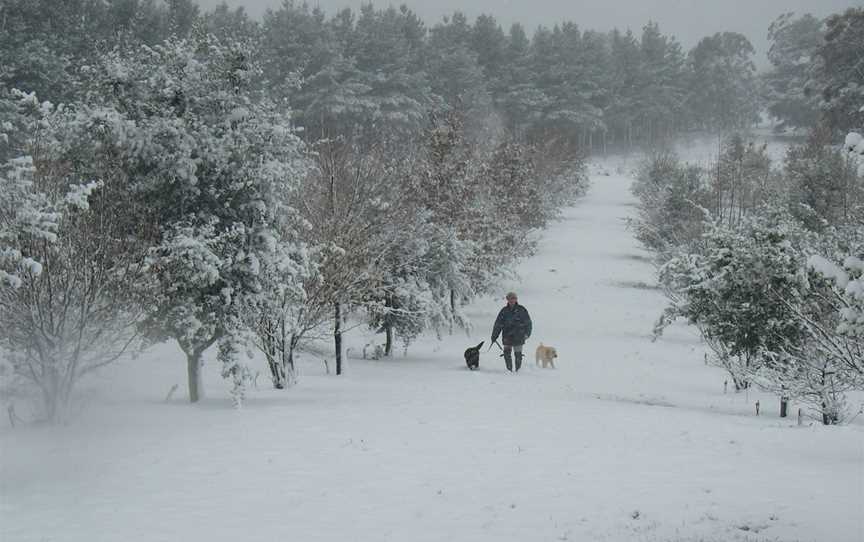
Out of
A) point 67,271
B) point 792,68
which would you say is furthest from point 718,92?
point 67,271

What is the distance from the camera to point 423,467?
32.4ft

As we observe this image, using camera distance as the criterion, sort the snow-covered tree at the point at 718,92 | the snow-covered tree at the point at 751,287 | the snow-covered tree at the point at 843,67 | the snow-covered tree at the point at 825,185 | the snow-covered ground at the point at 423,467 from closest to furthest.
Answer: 1. the snow-covered ground at the point at 423,467
2. the snow-covered tree at the point at 751,287
3. the snow-covered tree at the point at 825,185
4. the snow-covered tree at the point at 843,67
5. the snow-covered tree at the point at 718,92

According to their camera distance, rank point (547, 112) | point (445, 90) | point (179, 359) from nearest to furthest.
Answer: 1. point (179, 359)
2. point (445, 90)
3. point (547, 112)

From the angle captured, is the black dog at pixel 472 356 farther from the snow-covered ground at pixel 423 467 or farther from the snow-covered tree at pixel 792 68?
the snow-covered tree at pixel 792 68

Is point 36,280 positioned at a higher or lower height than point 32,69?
lower

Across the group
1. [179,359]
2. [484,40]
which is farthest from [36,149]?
[484,40]

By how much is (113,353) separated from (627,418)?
Answer: 876 centimetres

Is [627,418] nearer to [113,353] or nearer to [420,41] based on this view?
[113,353]

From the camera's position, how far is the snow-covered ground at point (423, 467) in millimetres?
7941

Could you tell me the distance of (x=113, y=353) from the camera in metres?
12.6

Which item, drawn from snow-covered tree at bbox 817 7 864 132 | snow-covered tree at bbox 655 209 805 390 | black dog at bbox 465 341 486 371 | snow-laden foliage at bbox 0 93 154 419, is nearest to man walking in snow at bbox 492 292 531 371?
black dog at bbox 465 341 486 371

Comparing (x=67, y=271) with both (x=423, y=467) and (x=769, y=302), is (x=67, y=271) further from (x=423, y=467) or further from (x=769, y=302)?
(x=769, y=302)

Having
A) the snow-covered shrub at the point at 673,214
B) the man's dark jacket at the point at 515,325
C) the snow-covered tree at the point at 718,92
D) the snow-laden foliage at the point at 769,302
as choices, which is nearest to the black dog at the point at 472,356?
the man's dark jacket at the point at 515,325

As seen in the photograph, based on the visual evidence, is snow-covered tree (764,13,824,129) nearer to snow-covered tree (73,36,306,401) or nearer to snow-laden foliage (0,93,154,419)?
snow-covered tree (73,36,306,401)
